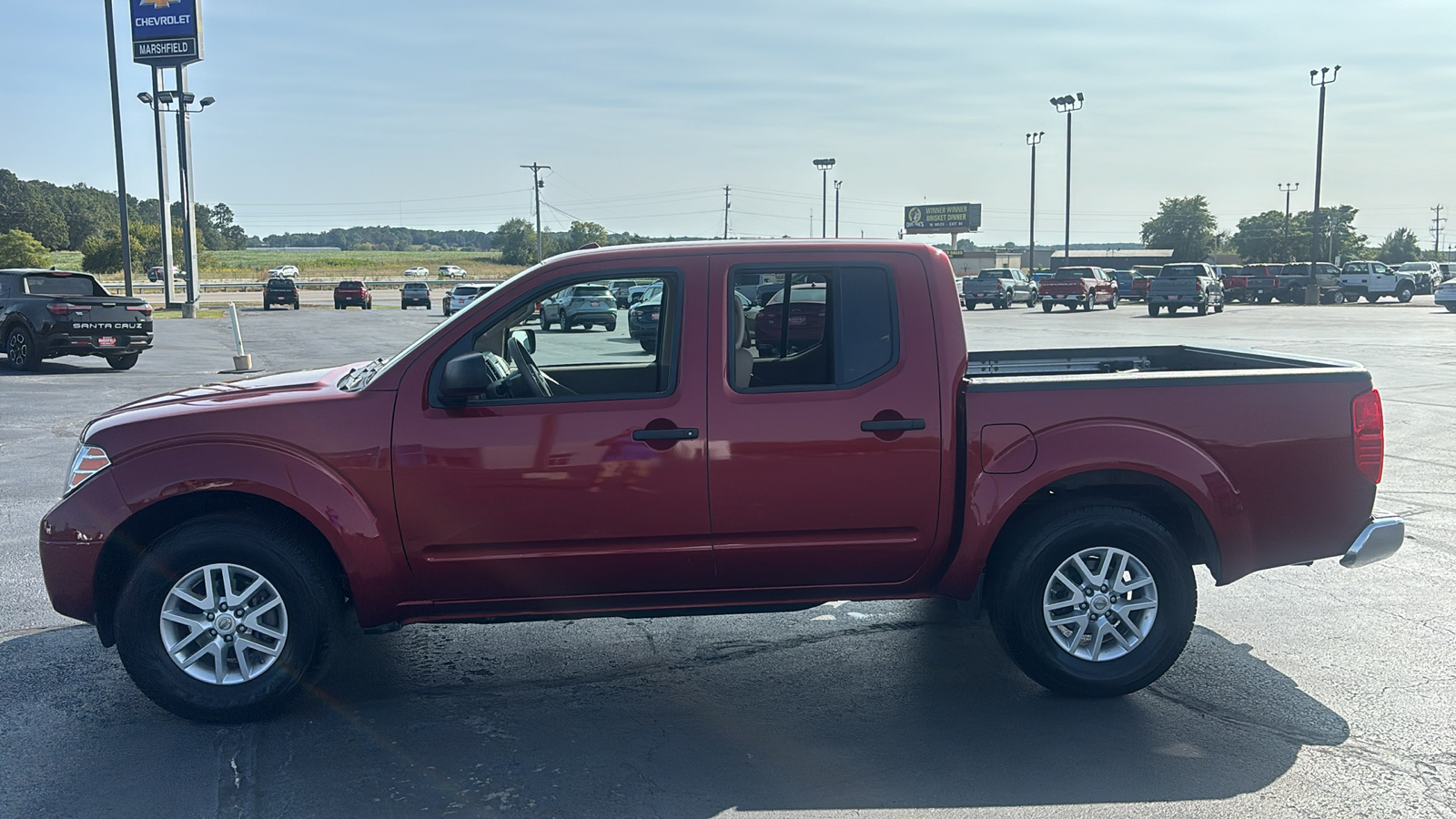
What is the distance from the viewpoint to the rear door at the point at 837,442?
4473 mm

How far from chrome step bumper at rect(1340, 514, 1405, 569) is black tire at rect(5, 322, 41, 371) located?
19.4m

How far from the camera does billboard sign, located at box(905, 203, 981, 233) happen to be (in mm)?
121750

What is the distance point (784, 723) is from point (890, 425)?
1.28 m

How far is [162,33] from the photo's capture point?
4584 centimetres

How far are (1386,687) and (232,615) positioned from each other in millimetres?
4868

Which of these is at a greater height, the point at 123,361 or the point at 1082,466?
the point at 1082,466

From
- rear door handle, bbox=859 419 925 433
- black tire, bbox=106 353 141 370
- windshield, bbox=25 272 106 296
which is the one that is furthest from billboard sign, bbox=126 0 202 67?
rear door handle, bbox=859 419 925 433

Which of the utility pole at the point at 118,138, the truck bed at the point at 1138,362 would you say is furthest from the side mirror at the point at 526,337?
the utility pole at the point at 118,138

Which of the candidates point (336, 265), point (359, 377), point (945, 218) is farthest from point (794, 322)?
point (336, 265)

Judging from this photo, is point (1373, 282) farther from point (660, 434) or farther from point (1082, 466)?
point (660, 434)

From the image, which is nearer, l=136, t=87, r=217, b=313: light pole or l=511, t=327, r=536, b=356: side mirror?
l=511, t=327, r=536, b=356: side mirror

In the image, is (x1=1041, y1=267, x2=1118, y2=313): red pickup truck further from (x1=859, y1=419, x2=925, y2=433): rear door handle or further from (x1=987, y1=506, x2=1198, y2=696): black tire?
(x1=859, y1=419, x2=925, y2=433): rear door handle

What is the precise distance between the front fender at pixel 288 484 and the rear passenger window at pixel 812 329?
1525 mm

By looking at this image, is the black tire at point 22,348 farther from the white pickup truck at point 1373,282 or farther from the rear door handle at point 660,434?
the white pickup truck at point 1373,282
